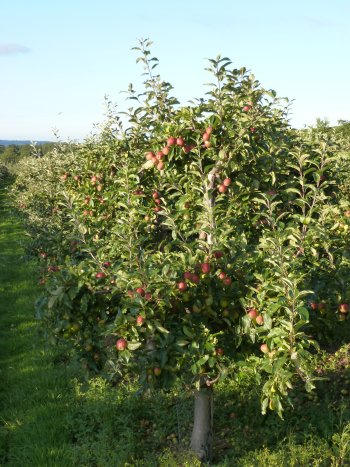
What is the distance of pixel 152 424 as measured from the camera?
6.10 m

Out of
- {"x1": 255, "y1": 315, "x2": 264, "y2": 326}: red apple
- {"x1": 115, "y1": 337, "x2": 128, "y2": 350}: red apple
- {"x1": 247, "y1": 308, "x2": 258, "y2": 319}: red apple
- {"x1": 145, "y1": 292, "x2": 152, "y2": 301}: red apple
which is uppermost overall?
{"x1": 145, "y1": 292, "x2": 152, "y2": 301}: red apple

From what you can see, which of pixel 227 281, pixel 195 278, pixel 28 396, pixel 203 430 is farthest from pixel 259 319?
pixel 28 396

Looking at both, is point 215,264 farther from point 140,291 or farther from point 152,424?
point 152,424

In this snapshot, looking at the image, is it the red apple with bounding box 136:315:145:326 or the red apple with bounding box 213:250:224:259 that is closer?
the red apple with bounding box 136:315:145:326

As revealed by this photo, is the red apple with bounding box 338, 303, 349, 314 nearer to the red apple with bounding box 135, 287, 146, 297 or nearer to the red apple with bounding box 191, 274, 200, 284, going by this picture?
the red apple with bounding box 191, 274, 200, 284

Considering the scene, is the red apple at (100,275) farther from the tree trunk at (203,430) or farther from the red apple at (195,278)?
the tree trunk at (203,430)

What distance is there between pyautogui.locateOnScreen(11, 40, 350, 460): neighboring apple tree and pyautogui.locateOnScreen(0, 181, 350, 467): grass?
0.54 meters

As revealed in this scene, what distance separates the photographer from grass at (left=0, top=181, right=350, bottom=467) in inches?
201

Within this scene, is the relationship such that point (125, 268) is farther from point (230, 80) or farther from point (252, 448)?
point (252, 448)

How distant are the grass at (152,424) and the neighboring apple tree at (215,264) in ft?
1.78

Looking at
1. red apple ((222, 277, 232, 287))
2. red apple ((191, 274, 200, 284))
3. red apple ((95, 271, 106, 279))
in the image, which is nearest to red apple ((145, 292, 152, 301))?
red apple ((191, 274, 200, 284))

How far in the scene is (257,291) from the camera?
4.05 metres

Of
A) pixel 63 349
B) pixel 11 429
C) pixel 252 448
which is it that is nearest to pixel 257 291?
pixel 252 448

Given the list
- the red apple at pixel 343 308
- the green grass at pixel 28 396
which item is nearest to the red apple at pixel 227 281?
the red apple at pixel 343 308
